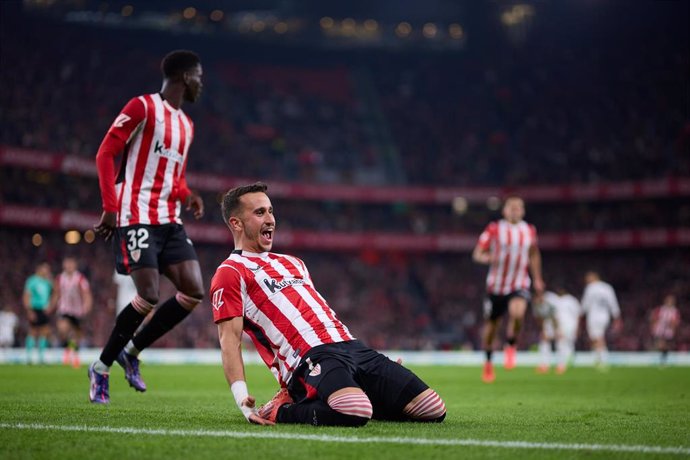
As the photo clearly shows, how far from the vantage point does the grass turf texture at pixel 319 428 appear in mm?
4137

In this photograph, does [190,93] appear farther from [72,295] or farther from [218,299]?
[72,295]

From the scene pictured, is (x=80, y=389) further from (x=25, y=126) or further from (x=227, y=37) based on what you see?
(x=227, y=37)

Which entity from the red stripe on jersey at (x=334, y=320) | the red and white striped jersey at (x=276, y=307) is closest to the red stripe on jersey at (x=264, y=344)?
the red and white striped jersey at (x=276, y=307)

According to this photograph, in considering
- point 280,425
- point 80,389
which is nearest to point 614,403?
point 280,425

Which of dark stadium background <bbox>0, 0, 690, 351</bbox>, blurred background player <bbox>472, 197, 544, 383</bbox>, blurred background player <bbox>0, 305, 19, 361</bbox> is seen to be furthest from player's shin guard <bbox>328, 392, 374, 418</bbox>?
dark stadium background <bbox>0, 0, 690, 351</bbox>

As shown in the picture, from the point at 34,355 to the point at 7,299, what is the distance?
28.7ft

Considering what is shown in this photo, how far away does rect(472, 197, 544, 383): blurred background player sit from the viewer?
45.6 ft

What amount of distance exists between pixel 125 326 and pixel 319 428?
8.04 feet

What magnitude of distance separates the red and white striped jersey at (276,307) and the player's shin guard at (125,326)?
5.04 feet

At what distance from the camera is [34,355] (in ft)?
69.6

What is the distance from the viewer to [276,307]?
559cm

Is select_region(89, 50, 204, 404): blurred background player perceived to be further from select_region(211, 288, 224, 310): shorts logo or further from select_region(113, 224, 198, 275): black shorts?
select_region(211, 288, 224, 310): shorts logo

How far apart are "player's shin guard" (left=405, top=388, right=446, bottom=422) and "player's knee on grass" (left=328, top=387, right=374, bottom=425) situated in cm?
52

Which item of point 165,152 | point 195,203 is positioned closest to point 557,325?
point 195,203
